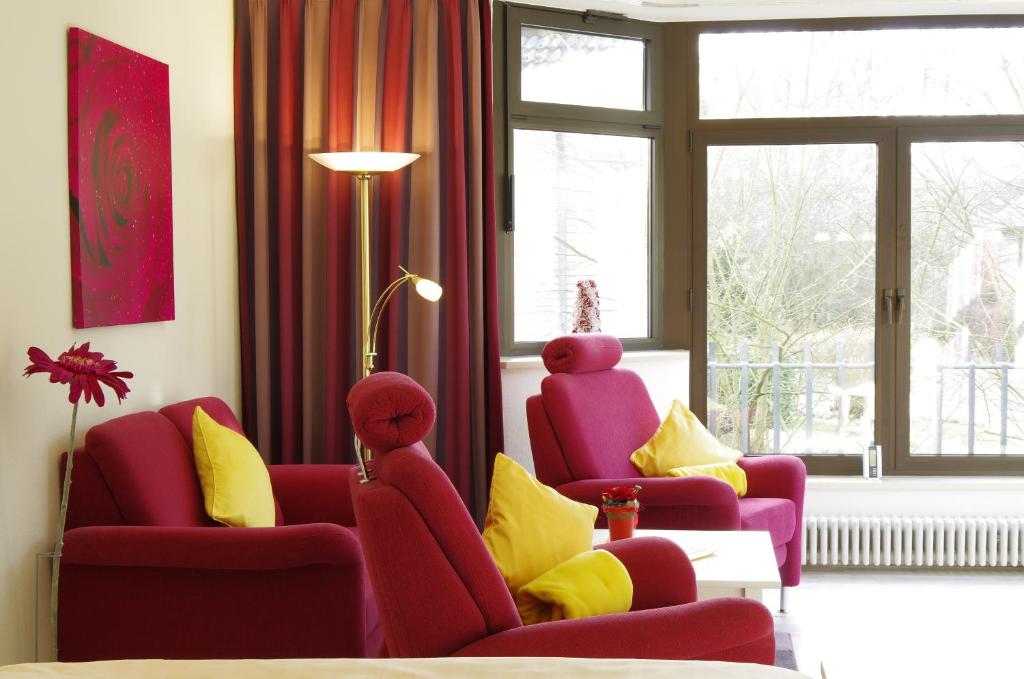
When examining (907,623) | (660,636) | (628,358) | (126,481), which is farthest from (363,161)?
(907,623)

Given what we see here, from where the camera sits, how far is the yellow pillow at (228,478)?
320 centimetres

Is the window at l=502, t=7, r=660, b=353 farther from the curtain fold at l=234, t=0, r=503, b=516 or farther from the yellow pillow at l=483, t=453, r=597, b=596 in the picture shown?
the yellow pillow at l=483, t=453, r=597, b=596

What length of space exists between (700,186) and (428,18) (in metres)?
1.44

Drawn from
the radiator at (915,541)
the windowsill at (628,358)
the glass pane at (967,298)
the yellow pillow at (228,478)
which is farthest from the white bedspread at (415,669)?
the glass pane at (967,298)

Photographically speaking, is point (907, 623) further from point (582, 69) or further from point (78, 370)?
point (78, 370)

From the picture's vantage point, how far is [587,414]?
411cm

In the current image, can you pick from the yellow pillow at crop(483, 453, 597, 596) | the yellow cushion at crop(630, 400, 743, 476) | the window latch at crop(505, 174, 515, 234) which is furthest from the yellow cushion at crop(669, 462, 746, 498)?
the yellow pillow at crop(483, 453, 597, 596)

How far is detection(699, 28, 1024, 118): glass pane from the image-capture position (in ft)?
16.3

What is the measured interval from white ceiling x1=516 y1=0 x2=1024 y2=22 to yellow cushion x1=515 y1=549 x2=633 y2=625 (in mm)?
2970

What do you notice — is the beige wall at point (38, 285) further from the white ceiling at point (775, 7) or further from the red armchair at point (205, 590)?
the white ceiling at point (775, 7)

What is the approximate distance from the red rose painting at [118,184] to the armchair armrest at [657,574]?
165cm

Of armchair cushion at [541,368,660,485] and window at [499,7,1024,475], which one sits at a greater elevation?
window at [499,7,1024,475]

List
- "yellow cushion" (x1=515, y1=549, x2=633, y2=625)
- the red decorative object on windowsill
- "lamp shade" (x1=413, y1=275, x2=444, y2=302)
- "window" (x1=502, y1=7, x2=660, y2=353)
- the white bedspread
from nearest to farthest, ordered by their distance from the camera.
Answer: the white bedspread, "yellow cushion" (x1=515, y1=549, x2=633, y2=625), the red decorative object on windowsill, "lamp shade" (x1=413, y1=275, x2=444, y2=302), "window" (x1=502, y1=7, x2=660, y2=353)

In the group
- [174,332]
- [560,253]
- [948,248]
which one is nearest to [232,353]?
[174,332]
